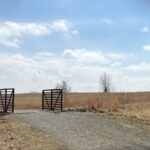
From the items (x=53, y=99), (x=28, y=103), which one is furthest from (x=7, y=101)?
(x=28, y=103)

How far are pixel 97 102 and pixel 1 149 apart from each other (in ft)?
61.9

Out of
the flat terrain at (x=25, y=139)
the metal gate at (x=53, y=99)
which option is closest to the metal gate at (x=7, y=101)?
the metal gate at (x=53, y=99)

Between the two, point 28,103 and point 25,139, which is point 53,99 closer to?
point 25,139

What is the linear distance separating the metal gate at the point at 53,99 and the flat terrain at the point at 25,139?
409 inches

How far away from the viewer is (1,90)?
1308 inches

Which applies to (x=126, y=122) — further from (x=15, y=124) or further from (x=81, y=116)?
(x=15, y=124)

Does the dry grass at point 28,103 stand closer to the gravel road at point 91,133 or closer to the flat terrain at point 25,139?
the gravel road at point 91,133

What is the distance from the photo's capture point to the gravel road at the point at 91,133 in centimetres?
1503

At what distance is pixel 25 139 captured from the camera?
16438 mm

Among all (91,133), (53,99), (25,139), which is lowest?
(25,139)

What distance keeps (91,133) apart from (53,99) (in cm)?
1426

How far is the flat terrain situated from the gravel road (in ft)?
1.32

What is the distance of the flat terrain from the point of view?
14.8m

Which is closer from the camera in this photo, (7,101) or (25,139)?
(25,139)
